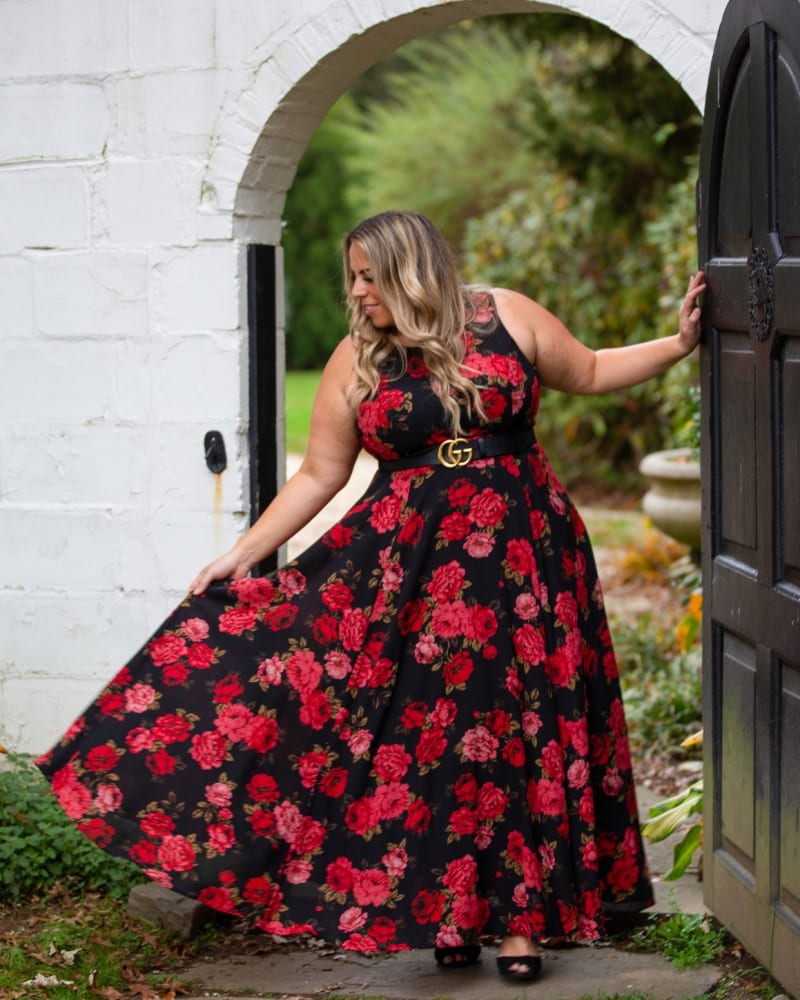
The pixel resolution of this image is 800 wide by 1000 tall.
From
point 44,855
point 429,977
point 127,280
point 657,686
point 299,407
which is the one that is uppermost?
point 299,407

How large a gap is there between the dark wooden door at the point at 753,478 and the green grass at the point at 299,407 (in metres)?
9.29

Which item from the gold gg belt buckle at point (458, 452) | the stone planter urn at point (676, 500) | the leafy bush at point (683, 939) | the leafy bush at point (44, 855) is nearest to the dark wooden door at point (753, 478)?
the leafy bush at point (683, 939)

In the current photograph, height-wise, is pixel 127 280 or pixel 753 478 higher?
pixel 127 280

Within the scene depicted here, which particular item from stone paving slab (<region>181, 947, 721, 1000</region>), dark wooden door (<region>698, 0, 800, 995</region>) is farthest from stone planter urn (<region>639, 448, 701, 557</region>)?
stone paving slab (<region>181, 947, 721, 1000</region>)

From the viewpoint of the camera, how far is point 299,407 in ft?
59.1

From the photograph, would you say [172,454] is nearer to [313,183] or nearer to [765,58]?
[765,58]

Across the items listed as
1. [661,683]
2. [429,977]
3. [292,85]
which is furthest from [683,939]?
[661,683]

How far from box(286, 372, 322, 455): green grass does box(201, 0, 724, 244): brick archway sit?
843 centimetres

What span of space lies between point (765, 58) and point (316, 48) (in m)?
1.40

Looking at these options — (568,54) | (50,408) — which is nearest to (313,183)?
(568,54)

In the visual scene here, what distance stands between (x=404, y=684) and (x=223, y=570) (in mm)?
540

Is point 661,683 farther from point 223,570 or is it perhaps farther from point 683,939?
point 223,570

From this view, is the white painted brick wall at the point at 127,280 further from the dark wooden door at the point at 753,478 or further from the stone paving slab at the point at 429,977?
the stone paving slab at the point at 429,977

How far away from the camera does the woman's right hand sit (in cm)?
371
